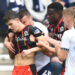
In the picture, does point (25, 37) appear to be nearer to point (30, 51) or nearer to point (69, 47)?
point (30, 51)

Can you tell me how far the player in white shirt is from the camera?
161 inches

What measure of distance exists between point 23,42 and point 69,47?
107 cm

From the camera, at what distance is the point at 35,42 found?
4.99 meters

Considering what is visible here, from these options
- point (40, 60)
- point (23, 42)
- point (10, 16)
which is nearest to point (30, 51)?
point (23, 42)

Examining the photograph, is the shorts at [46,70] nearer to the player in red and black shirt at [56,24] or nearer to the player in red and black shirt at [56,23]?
the player in red and black shirt at [56,23]

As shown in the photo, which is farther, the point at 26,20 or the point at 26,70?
the point at 26,20

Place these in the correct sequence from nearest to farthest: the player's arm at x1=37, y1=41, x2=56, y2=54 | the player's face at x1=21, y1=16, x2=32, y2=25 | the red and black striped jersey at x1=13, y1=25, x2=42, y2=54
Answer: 1. the player's arm at x1=37, y1=41, x2=56, y2=54
2. the red and black striped jersey at x1=13, y1=25, x2=42, y2=54
3. the player's face at x1=21, y1=16, x2=32, y2=25

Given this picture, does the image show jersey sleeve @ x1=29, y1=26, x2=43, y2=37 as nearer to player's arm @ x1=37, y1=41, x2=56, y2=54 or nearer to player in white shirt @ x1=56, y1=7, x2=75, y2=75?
player's arm @ x1=37, y1=41, x2=56, y2=54

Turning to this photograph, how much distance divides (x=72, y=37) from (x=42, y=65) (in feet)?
4.34

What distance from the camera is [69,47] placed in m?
4.11

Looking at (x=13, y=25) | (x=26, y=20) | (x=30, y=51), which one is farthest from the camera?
(x=26, y=20)

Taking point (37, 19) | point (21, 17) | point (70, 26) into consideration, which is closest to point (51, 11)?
point (21, 17)

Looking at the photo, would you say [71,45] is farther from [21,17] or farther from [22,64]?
[21,17]

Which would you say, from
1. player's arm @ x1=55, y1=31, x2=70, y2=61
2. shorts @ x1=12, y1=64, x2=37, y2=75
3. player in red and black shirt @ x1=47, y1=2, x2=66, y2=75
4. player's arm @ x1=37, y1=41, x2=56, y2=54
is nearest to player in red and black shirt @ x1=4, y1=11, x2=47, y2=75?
shorts @ x1=12, y1=64, x2=37, y2=75
